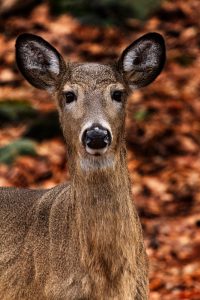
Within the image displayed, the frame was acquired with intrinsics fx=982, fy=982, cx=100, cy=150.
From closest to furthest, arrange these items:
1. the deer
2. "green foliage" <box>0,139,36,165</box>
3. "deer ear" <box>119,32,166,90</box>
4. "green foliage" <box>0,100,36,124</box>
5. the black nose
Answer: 1. the black nose
2. the deer
3. "deer ear" <box>119,32,166,90</box>
4. "green foliage" <box>0,139,36,165</box>
5. "green foliage" <box>0,100,36,124</box>

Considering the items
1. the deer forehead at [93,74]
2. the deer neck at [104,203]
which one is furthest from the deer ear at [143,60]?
the deer neck at [104,203]

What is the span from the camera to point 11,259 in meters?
6.64

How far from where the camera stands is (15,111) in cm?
1330

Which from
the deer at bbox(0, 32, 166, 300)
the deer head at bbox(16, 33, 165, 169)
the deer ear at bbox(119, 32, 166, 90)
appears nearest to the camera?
the deer head at bbox(16, 33, 165, 169)

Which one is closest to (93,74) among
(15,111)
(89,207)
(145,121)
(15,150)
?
(89,207)

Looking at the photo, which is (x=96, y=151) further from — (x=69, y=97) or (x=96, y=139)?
(x=69, y=97)

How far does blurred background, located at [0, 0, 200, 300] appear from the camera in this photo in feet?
32.0

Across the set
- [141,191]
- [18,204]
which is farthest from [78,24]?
[18,204]

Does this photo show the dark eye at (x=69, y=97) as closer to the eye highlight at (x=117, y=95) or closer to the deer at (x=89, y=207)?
the deer at (x=89, y=207)

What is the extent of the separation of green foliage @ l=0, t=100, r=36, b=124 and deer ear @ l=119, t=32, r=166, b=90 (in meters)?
6.50

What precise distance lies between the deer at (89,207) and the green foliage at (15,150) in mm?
5347

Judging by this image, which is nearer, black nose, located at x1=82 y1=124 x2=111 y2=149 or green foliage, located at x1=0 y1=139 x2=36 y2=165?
black nose, located at x1=82 y1=124 x2=111 y2=149

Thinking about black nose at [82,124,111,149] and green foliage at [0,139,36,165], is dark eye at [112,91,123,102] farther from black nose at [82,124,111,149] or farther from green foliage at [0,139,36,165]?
green foliage at [0,139,36,165]

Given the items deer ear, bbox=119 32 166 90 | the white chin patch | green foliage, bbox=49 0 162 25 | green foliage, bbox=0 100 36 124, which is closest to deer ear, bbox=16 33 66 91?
deer ear, bbox=119 32 166 90
